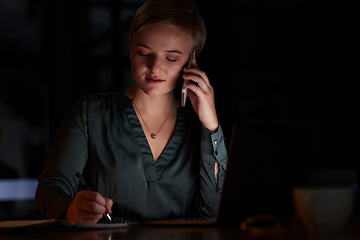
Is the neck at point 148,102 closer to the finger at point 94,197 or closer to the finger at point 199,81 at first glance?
the finger at point 199,81

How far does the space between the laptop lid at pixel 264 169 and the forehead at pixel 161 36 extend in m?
0.68

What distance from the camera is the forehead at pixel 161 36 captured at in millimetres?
1614

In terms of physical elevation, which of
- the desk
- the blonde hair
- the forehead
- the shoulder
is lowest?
the desk

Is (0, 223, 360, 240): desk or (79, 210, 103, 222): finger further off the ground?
(0, 223, 360, 240): desk

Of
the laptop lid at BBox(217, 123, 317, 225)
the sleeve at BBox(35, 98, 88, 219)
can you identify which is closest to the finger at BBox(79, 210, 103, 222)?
the sleeve at BBox(35, 98, 88, 219)

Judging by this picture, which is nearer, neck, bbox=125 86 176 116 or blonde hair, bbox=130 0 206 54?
blonde hair, bbox=130 0 206 54

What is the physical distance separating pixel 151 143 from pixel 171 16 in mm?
482

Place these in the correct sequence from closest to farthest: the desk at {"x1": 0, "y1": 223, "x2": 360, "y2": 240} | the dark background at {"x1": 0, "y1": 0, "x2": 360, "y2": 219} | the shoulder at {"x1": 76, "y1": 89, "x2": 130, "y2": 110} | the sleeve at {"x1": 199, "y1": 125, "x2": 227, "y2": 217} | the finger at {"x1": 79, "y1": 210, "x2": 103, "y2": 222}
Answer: the desk at {"x1": 0, "y1": 223, "x2": 360, "y2": 240}
the finger at {"x1": 79, "y1": 210, "x2": 103, "y2": 222}
the sleeve at {"x1": 199, "y1": 125, "x2": 227, "y2": 217}
the shoulder at {"x1": 76, "y1": 89, "x2": 130, "y2": 110}
the dark background at {"x1": 0, "y1": 0, "x2": 360, "y2": 219}

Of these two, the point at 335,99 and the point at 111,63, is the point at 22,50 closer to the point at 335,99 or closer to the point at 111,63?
the point at 111,63

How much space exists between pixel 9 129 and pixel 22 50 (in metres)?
0.69

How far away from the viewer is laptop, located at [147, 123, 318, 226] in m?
1.03

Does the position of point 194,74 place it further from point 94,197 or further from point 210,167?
point 94,197

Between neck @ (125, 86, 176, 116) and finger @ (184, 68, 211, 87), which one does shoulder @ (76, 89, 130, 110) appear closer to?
neck @ (125, 86, 176, 116)

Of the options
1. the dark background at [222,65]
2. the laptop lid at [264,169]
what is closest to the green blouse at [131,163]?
the laptop lid at [264,169]
